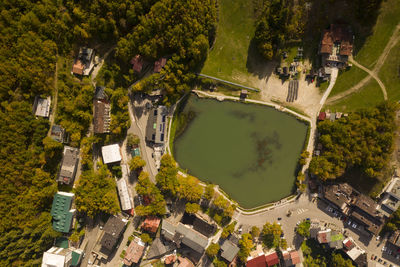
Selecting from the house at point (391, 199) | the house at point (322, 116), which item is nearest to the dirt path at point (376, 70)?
the house at point (322, 116)

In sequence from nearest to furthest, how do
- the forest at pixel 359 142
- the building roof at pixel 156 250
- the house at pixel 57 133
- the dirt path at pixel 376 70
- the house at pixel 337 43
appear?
the forest at pixel 359 142
the house at pixel 337 43
the dirt path at pixel 376 70
the house at pixel 57 133
the building roof at pixel 156 250

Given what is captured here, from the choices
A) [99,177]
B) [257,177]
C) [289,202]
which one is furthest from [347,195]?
[99,177]

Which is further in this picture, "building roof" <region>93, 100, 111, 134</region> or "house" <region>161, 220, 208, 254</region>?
"house" <region>161, 220, 208, 254</region>

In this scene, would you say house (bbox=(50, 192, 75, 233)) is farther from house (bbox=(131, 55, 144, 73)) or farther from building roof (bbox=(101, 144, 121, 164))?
house (bbox=(131, 55, 144, 73))

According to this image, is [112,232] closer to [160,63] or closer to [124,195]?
[124,195]

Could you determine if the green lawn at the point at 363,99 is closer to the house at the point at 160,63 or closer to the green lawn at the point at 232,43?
the green lawn at the point at 232,43

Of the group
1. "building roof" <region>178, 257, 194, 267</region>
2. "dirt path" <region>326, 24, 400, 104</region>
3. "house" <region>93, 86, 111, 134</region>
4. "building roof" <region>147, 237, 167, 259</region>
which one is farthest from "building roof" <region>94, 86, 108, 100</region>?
"dirt path" <region>326, 24, 400, 104</region>
